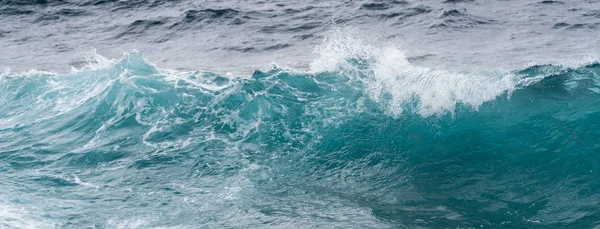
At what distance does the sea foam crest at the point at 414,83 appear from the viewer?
12.9 m

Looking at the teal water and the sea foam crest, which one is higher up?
the sea foam crest

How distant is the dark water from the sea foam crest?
0.04m

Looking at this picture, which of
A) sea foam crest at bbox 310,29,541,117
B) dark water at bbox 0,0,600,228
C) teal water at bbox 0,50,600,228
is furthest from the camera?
sea foam crest at bbox 310,29,541,117

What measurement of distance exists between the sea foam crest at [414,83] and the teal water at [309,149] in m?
0.03

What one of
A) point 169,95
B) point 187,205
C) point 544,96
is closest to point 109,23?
point 169,95

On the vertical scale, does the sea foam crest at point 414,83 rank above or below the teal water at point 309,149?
above

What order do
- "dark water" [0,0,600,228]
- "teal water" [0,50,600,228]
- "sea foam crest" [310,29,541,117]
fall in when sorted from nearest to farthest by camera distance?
1. "teal water" [0,50,600,228]
2. "dark water" [0,0,600,228]
3. "sea foam crest" [310,29,541,117]

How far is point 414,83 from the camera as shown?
13.4 metres

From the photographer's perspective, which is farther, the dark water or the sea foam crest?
the sea foam crest

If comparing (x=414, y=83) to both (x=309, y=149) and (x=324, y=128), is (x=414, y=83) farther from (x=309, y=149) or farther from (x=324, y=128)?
(x=309, y=149)

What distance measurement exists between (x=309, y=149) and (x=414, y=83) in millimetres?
2841

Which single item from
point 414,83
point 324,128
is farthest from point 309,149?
point 414,83

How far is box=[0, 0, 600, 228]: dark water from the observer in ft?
33.1

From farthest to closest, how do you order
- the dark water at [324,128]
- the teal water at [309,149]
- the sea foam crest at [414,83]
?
the sea foam crest at [414,83] < the dark water at [324,128] < the teal water at [309,149]
